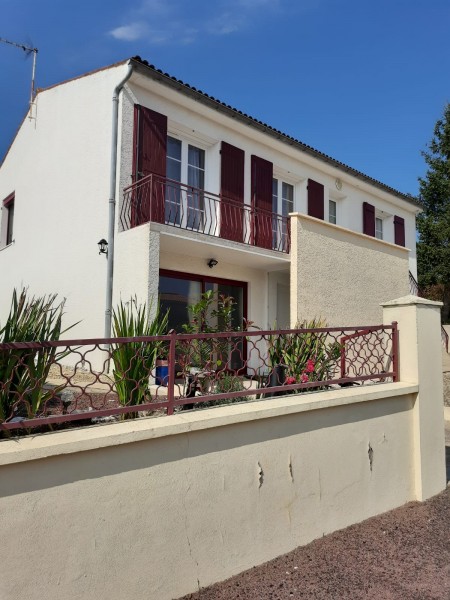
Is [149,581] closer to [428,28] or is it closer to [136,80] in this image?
[136,80]

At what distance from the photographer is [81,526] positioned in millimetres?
2596

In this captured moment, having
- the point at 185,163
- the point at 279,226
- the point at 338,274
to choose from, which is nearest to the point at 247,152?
the point at 185,163

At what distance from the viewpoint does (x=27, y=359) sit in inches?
120

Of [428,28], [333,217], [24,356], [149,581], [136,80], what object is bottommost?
[149,581]

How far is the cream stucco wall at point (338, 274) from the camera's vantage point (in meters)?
8.87

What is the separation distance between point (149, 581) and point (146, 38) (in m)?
8.83

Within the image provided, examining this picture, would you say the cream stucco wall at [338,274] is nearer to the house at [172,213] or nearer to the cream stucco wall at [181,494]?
the house at [172,213]

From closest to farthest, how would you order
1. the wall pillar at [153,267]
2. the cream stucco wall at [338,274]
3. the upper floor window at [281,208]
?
the wall pillar at [153,267] < the cream stucco wall at [338,274] < the upper floor window at [281,208]

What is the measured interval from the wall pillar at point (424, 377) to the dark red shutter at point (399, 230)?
36.4 feet

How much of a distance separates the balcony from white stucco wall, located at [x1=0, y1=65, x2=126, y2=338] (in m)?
0.65

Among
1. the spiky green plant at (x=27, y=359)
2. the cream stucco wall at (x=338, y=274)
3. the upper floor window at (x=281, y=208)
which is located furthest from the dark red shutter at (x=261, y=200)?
the spiky green plant at (x=27, y=359)

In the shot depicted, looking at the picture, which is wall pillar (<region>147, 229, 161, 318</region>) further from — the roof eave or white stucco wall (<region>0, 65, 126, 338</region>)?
the roof eave

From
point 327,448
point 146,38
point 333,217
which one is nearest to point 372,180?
point 333,217

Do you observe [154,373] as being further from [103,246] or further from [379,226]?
[379,226]
